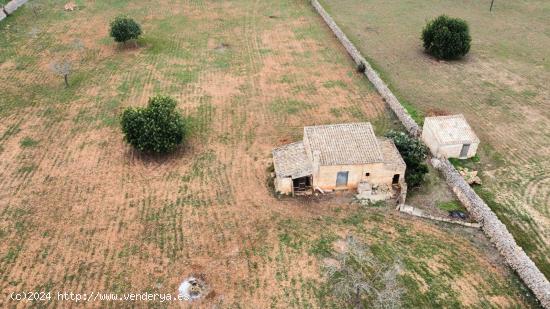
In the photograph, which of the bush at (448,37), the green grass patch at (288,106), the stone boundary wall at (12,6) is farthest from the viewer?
the stone boundary wall at (12,6)

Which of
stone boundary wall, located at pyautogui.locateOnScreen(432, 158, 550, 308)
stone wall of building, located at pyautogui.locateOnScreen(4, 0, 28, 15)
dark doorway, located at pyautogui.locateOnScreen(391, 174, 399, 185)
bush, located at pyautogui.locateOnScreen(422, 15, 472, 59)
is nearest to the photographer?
stone boundary wall, located at pyautogui.locateOnScreen(432, 158, 550, 308)

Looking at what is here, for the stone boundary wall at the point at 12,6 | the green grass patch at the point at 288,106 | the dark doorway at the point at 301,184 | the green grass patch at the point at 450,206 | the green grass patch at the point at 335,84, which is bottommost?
the green grass patch at the point at 450,206

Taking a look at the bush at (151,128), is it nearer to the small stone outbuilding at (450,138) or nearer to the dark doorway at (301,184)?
the dark doorway at (301,184)

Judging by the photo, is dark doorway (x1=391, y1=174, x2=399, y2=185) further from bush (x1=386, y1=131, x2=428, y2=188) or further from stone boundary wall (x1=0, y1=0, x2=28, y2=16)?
stone boundary wall (x1=0, y1=0, x2=28, y2=16)

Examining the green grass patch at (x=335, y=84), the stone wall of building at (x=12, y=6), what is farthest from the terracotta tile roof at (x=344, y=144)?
the stone wall of building at (x=12, y=6)

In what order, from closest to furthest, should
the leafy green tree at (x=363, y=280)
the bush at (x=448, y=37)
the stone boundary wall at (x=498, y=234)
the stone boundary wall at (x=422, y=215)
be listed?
the leafy green tree at (x=363, y=280), the stone boundary wall at (x=498, y=234), the stone boundary wall at (x=422, y=215), the bush at (x=448, y=37)

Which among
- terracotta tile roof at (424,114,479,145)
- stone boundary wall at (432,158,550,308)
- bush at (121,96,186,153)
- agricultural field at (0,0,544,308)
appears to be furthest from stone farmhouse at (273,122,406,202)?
bush at (121,96,186,153)
